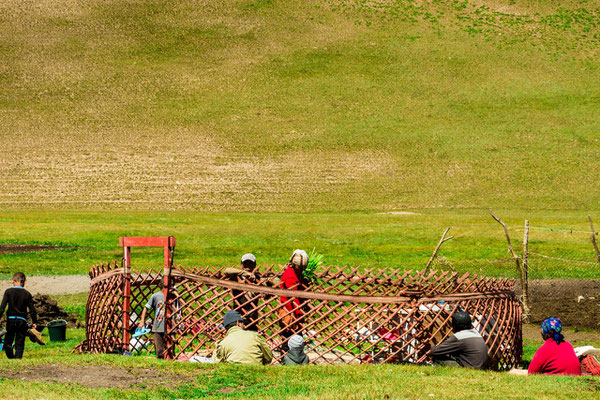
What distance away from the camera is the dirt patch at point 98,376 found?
9547 millimetres

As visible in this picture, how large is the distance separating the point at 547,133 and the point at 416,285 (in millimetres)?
57104

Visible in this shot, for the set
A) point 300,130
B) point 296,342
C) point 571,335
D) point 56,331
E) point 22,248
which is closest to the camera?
point 296,342

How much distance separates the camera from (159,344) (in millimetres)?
11719

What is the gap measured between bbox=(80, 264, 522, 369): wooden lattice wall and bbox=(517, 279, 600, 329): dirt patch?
22.3ft

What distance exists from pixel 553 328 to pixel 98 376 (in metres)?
6.09

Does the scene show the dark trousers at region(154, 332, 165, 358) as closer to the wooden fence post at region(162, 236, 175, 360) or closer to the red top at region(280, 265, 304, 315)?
the wooden fence post at region(162, 236, 175, 360)

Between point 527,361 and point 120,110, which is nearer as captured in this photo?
point 527,361

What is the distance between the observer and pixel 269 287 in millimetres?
11516

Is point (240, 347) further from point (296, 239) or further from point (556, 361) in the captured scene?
point (296, 239)

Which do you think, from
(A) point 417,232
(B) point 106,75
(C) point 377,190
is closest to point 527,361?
(A) point 417,232

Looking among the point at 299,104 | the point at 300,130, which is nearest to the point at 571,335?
the point at 300,130

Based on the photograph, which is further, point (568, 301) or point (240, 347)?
point (568, 301)

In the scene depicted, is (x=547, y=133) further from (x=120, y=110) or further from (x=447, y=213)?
(x=120, y=110)

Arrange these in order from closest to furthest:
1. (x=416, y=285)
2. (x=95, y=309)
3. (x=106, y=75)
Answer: (x=416, y=285) → (x=95, y=309) → (x=106, y=75)
